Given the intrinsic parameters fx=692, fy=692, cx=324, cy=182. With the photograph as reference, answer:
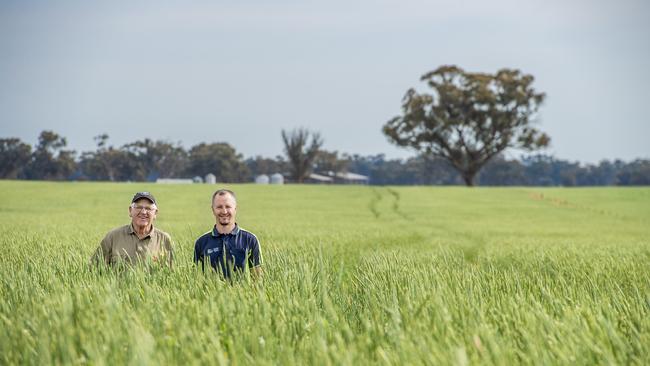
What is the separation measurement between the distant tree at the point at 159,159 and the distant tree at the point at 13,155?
15.9 metres

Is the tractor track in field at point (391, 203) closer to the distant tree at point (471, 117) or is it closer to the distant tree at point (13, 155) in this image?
the distant tree at point (471, 117)

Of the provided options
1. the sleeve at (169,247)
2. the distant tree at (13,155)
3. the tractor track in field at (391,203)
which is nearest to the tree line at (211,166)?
the distant tree at (13,155)

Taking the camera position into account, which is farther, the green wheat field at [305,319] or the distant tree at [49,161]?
the distant tree at [49,161]

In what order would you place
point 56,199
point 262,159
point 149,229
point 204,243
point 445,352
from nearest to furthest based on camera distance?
point 445,352 → point 204,243 → point 149,229 → point 56,199 → point 262,159

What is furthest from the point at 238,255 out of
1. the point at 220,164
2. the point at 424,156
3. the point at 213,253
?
the point at 220,164

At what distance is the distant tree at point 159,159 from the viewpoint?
117 meters

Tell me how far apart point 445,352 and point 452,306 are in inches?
44.8

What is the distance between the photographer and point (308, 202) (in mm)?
45969

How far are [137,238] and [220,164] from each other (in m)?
106

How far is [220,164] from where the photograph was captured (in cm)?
11231

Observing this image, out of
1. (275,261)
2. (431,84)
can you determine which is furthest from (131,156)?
(275,261)

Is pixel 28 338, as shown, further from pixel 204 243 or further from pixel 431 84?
pixel 431 84

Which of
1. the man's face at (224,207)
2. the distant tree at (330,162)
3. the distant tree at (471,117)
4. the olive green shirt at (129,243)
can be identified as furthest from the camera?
the distant tree at (330,162)

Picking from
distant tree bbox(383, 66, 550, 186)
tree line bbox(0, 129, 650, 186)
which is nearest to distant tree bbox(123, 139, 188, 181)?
tree line bbox(0, 129, 650, 186)
